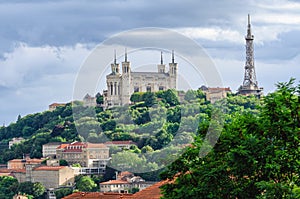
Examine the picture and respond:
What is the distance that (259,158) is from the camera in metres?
23.4

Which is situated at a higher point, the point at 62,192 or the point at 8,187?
the point at 8,187

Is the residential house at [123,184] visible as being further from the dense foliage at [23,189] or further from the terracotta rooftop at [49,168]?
the terracotta rooftop at [49,168]

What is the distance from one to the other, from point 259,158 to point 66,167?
10398 centimetres

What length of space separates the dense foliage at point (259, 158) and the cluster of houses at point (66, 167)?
82036 millimetres

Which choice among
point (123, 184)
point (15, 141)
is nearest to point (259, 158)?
point (123, 184)

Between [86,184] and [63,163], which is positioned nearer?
[86,184]

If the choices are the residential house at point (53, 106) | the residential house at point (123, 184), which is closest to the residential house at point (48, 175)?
the residential house at point (123, 184)

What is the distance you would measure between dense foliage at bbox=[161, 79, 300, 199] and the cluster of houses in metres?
→ 82.0

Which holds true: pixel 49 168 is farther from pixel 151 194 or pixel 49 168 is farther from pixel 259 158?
pixel 259 158

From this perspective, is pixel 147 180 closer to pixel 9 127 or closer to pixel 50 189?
pixel 50 189

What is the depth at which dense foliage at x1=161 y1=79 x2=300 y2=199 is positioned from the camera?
75.4ft

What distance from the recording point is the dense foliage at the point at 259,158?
22984 millimetres

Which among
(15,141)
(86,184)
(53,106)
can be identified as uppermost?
(53,106)

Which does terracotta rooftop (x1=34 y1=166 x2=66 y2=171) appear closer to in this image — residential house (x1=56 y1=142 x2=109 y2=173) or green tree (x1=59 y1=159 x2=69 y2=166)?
residential house (x1=56 y1=142 x2=109 y2=173)
